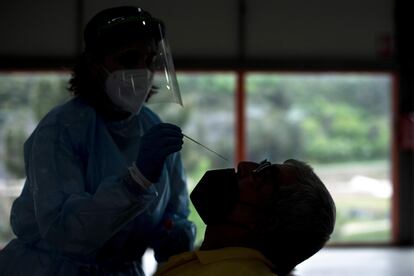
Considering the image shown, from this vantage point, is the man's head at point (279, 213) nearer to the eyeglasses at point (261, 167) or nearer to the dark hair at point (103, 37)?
the eyeglasses at point (261, 167)

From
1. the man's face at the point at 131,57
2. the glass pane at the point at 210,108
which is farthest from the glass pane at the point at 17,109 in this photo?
the man's face at the point at 131,57

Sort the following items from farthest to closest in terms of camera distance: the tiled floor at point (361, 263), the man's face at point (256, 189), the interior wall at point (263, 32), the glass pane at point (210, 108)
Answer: the glass pane at point (210, 108)
the interior wall at point (263, 32)
the tiled floor at point (361, 263)
the man's face at point (256, 189)

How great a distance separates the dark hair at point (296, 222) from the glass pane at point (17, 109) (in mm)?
5007

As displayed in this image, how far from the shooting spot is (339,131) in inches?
272

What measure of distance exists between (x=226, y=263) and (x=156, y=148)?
1.09ft

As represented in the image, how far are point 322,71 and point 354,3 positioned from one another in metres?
0.76

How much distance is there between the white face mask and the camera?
5.67 feet

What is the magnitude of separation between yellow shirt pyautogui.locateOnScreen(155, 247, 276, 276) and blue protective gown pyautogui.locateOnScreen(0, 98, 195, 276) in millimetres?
186

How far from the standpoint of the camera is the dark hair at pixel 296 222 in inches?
Result: 62.8

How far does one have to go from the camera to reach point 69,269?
1753 mm

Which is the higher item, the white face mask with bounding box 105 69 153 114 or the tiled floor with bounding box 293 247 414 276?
the white face mask with bounding box 105 69 153 114

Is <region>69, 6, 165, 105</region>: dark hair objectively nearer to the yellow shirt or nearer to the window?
the yellow shirt

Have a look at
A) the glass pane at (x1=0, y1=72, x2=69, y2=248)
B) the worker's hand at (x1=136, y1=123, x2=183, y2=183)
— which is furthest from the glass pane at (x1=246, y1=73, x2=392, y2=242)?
the worker's hand at (x1=136, y1=123, x2=183, y2=183)

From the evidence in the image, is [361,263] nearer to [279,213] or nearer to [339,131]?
[339,131]
